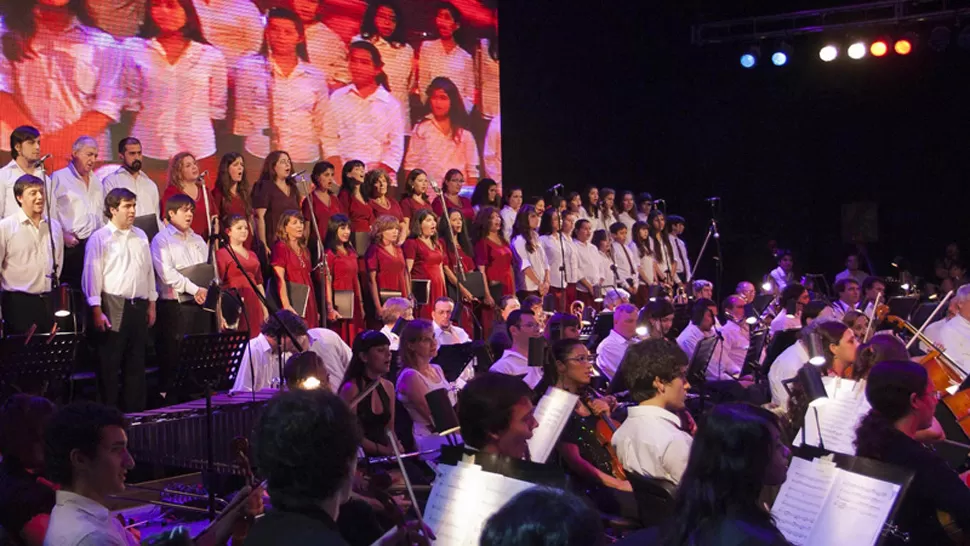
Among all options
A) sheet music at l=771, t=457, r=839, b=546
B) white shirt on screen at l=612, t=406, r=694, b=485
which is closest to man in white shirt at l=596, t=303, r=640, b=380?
white shirt on screen at l=612, t=406, r=694, b=485

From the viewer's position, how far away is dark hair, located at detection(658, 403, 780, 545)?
271 cm

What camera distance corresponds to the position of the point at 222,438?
18.8ft

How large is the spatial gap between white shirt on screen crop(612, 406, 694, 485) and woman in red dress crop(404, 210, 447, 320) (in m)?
6.26

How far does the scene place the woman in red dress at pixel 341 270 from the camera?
9664 mm

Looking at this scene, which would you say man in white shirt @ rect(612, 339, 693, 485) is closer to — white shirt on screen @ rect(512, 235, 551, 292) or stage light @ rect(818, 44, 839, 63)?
white shirt on screen @ rect(512, 235, 551, 292)

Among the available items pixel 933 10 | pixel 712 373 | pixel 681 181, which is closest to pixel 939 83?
pixel 933 10

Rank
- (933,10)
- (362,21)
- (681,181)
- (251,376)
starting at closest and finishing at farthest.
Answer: (251,376) → (362,21) → (933,10) → (681,181)

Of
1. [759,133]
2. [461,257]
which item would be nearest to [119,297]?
[461,257]

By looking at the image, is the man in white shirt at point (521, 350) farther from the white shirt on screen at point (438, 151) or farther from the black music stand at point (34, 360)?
the white shirt on screen at point (438, 151)

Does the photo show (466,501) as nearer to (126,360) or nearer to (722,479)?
(722,479)

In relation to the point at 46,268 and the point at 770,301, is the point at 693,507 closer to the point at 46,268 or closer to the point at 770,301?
the point at 46,268

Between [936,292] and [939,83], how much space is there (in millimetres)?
3394

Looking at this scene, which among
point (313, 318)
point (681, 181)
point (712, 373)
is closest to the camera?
point (313, 318)

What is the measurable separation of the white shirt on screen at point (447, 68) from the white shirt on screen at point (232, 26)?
2.43 meters
